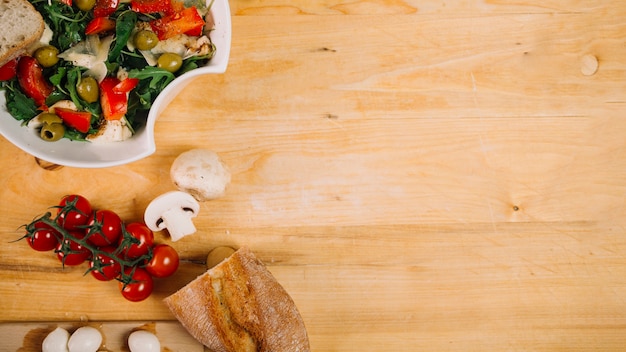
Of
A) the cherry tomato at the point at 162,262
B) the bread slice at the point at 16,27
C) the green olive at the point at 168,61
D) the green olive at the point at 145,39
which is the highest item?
the bread slice at the point at 16,27

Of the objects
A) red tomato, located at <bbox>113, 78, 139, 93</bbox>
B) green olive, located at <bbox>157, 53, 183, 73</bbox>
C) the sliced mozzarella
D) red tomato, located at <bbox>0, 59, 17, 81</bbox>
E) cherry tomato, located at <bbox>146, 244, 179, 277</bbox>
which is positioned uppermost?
green olive, located at <bbox>157, 53, 183, 73</bbox>

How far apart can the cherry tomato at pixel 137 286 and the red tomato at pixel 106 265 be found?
3 cm

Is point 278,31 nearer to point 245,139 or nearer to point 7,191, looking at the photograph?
point 245,139

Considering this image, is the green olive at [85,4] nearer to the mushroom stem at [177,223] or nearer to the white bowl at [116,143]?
Result: the white bowl at [116,143]

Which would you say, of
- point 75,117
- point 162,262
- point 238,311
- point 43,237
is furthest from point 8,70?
point 238,311

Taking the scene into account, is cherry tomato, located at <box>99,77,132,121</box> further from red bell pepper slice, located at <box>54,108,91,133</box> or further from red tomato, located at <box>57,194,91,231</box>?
red tomato, located at <box>57,194,91,231</box>

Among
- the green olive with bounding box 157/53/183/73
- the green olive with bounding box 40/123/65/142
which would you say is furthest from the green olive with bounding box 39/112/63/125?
the green olive with bounding box 157/53/183/73

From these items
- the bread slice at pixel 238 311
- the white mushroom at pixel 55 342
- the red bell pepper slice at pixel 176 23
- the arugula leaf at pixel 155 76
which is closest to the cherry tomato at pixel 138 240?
the bread slice at pixel 238 311

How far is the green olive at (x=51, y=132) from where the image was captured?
3.97ft

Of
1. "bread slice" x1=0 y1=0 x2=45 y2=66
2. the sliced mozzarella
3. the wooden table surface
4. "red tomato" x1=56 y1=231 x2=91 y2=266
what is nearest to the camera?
"bread slice" x1=0 y1=0 x2=45 y2=66

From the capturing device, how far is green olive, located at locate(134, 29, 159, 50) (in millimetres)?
1208

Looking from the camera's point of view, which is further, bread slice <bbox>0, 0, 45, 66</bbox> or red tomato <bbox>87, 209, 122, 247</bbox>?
red tomato <bbox>87, 209, 122, 247</bbox>

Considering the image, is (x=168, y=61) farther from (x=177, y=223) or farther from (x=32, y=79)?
(x=177, y=223)

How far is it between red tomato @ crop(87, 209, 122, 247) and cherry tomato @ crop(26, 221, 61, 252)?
79 mm
